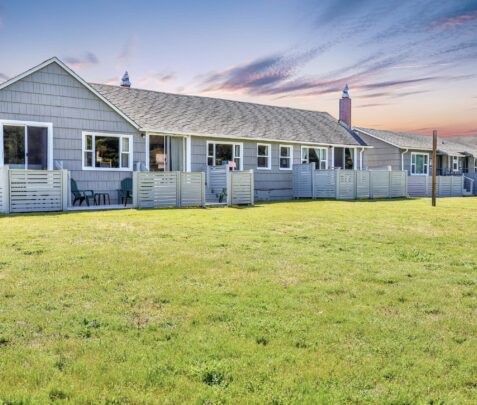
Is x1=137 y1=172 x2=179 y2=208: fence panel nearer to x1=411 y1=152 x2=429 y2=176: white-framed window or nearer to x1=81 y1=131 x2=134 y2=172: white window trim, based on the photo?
x1=81 y1=131 x2=134 y2=172: white window trim

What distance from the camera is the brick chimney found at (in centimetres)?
3331

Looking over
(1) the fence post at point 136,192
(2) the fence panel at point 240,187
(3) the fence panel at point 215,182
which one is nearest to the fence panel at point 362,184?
(2) the fence panel at point 240,187

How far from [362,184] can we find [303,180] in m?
3.15

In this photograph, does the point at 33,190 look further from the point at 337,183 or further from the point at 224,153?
the point at 337,183

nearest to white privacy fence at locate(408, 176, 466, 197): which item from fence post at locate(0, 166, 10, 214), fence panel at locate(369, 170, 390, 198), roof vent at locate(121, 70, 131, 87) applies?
fence panel at locate(369, 170, 390, 198)

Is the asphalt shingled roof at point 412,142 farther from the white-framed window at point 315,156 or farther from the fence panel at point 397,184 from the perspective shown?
the white-framed window at point 315,156

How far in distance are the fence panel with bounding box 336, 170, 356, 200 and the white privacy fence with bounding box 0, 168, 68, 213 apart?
1377cm

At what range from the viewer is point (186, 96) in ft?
87.1

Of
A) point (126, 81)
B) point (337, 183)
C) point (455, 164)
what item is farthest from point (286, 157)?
point (455, 164)

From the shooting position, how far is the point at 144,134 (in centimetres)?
2008

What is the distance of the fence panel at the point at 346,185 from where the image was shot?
24.0 meters

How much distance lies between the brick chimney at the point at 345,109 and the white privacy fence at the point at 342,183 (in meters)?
7.78

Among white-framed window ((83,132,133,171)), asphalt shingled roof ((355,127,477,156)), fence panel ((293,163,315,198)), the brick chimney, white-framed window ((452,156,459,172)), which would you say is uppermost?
the brick chimney

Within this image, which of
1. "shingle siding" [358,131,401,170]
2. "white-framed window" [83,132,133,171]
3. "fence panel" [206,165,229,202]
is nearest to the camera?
"white-framed window" [83,132,133,171]
